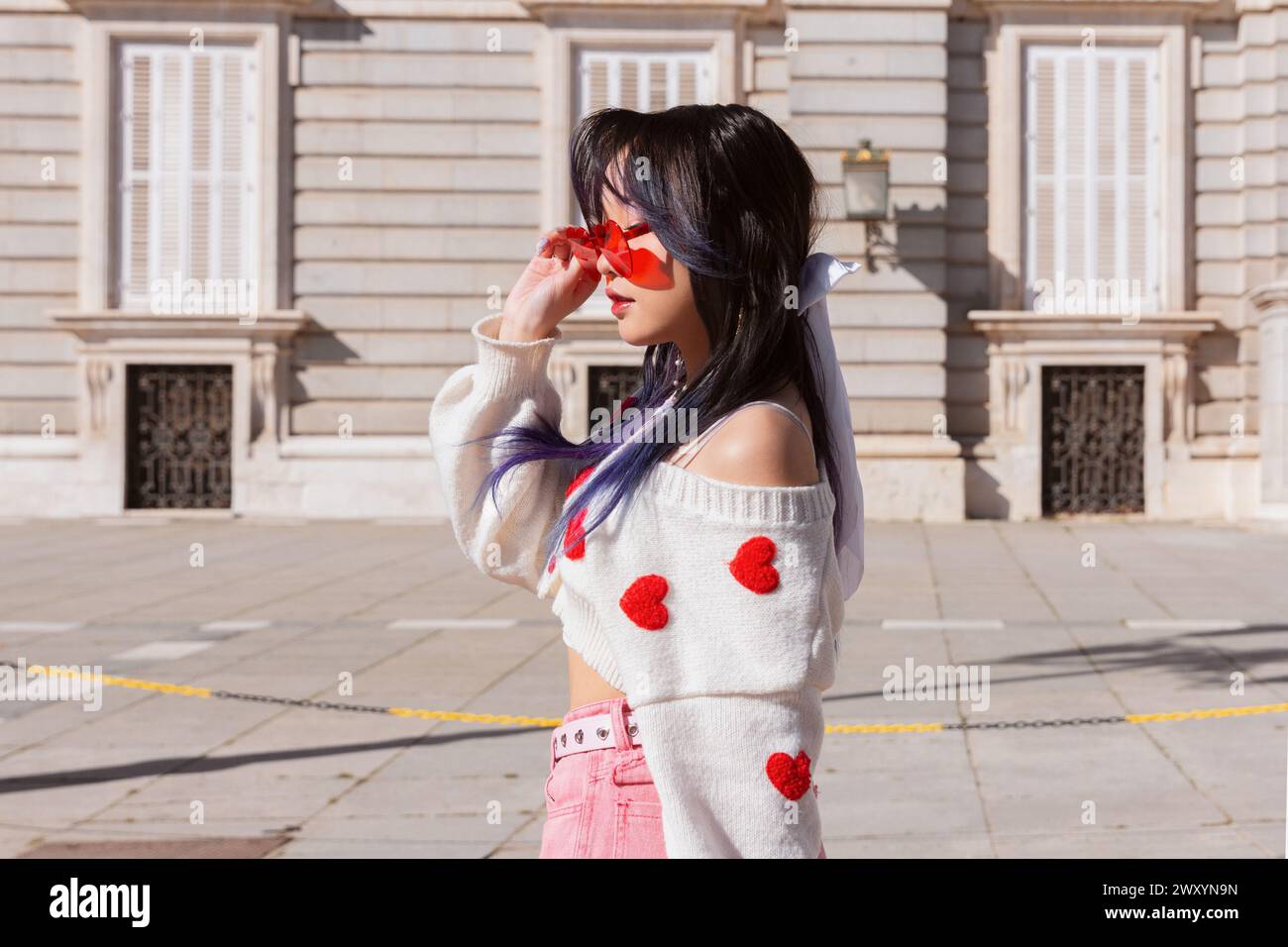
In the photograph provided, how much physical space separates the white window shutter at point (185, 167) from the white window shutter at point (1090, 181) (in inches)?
407

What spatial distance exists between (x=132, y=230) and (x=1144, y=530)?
528 inches

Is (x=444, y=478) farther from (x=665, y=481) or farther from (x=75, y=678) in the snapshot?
(x=75, y=678)

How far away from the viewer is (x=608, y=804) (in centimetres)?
196

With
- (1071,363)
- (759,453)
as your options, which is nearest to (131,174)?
(1071,363)

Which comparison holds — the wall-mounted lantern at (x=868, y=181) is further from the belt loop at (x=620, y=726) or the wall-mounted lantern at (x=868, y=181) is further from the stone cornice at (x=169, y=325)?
the belt loop at (x=620, y=726)

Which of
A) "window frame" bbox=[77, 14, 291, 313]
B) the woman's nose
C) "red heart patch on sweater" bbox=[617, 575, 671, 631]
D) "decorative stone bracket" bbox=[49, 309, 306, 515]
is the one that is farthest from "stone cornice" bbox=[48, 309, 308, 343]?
"red heart patch on sweater" bbox=[617, 575, 671, 631]

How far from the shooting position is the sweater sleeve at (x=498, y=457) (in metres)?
2.17

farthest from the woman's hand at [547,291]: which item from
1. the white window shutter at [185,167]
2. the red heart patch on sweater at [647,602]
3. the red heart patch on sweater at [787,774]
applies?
the white window shutter at [185,167]

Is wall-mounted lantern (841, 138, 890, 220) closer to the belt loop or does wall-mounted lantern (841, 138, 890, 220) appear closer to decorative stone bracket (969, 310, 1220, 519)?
decorative stone bracket (969, 310, 1220, 519)

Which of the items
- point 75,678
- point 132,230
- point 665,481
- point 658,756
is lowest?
point 75,678

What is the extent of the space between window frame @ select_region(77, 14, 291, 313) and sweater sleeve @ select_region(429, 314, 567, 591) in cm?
1822

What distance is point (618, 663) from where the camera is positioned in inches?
74.6
